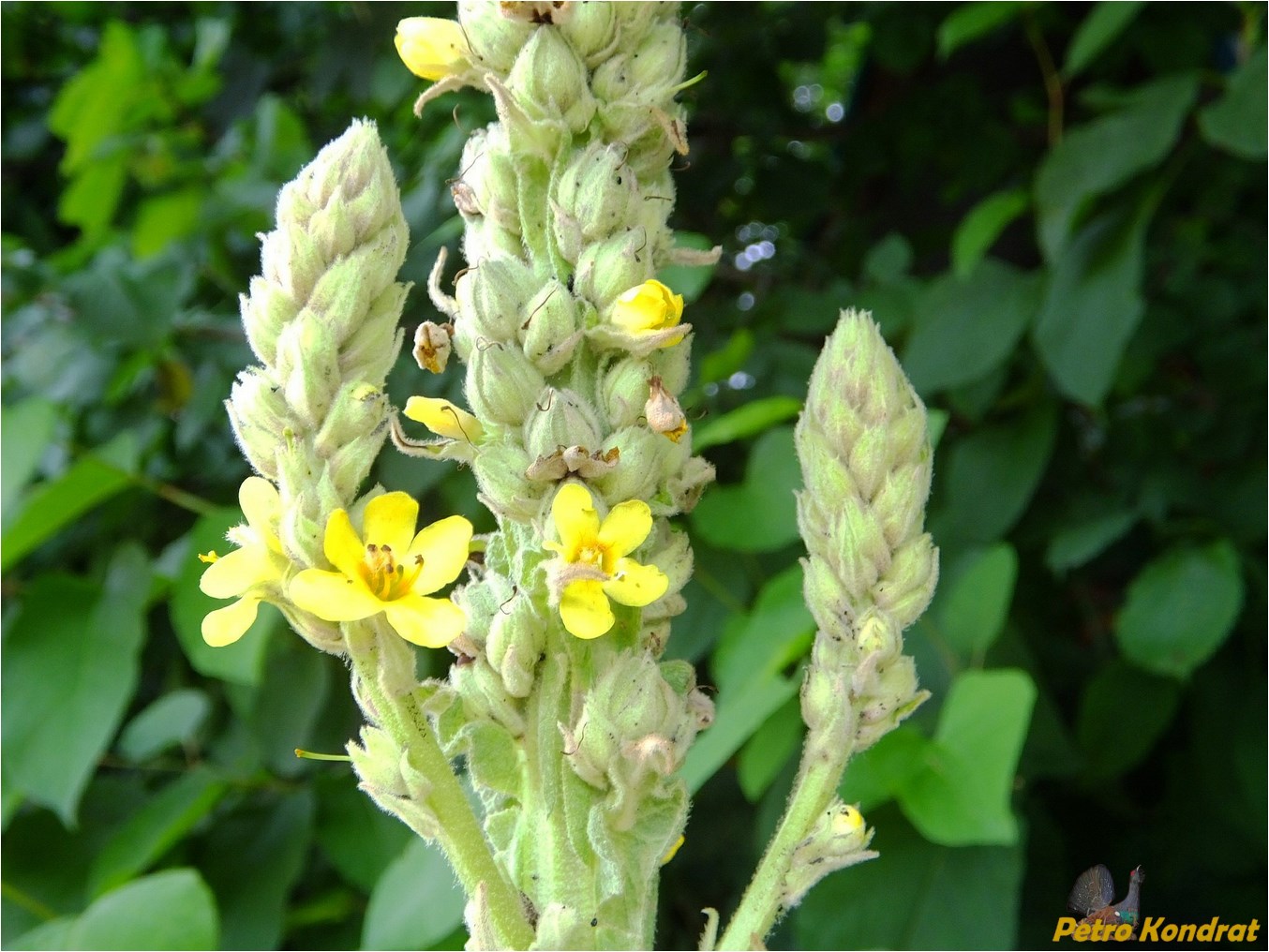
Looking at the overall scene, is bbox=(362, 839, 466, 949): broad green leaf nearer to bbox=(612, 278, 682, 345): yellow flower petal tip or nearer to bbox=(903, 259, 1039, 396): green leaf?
bbox=(612, 278, 682, 345): yellow flower petal tip

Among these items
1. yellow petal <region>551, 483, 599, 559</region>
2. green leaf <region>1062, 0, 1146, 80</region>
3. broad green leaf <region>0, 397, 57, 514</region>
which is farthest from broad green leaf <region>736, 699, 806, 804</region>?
green leaf <region>1062, 0, 1146, 80</region>

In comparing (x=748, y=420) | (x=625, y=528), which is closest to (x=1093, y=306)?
(x=748, y=420)

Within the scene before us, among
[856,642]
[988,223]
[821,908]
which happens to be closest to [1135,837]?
[821,908]

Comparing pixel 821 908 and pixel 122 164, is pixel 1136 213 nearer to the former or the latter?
pixel 821 908

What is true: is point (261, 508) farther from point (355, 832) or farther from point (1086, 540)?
point (1086, 540)

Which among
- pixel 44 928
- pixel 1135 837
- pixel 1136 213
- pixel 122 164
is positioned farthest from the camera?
pixel 122 164

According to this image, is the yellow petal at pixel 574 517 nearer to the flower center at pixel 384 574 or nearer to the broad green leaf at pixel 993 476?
the flower center at pixel 384 574
